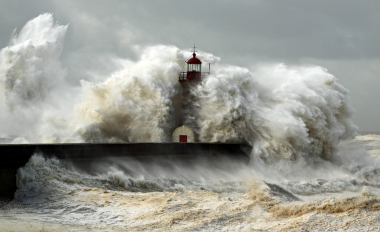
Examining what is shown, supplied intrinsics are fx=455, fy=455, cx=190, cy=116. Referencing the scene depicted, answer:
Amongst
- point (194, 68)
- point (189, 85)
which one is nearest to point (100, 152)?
point (189, 85)

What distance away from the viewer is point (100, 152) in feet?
35.4

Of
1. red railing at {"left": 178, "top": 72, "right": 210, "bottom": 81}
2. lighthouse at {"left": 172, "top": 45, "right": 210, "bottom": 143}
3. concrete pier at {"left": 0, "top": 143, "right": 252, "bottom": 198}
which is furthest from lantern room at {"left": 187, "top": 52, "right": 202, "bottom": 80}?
concrete pier at {"left": 0, "top": 143, "right": 252, "bottom": 198}

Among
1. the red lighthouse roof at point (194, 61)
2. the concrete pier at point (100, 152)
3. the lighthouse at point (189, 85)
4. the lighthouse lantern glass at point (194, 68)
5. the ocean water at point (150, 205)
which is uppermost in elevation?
the red lighthouse roof at point (194, 61)

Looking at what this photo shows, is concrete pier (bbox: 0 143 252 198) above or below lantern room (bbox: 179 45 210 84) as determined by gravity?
below

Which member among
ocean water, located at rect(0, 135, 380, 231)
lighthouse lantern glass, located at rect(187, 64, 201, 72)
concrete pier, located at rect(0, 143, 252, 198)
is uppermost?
lighthouse lantern glass, located at rect(187, 64, 201, 72)

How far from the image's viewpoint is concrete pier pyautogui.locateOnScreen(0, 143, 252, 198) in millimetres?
8848

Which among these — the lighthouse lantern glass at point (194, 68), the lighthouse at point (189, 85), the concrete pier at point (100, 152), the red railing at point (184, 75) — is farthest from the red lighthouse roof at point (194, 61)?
the concrete pier at point (100, 152)

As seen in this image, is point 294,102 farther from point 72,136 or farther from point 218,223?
point 218,223

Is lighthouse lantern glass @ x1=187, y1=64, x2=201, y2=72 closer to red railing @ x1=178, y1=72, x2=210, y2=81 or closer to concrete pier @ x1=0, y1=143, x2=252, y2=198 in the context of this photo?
red railing @ x1=178, y1=72, x2=210, y2=81

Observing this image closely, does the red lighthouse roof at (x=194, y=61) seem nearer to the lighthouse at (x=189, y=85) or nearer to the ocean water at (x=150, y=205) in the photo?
the lighthouse at (x=189, y=85)

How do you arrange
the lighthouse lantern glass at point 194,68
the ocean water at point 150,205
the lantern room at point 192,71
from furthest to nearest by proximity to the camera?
the lighthouse lantern glass at point 194,68
the lantern room at point 192,71
the ocean water at point 150,205

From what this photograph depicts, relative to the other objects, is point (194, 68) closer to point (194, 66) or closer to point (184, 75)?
point (194, 66)

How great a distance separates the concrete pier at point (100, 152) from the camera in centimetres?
885

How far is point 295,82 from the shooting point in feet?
59.6
